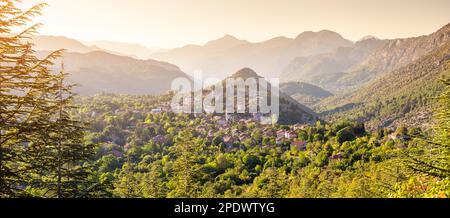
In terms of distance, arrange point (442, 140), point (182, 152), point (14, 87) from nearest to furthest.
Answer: point (14, 87), point (442, 140), point (182, 152)

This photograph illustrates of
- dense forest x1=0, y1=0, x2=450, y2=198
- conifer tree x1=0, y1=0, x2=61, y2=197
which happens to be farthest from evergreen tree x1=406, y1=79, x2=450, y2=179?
conifer tree x1=0, y1=0, x2=61, y2=197

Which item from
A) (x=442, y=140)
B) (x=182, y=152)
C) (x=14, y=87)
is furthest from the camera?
(x=182, y=152)

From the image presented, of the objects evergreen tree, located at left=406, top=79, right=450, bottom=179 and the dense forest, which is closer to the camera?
the dense forest

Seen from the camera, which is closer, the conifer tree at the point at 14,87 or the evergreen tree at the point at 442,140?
the conifer tree at the point at 14,87

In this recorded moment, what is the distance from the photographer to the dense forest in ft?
33.2

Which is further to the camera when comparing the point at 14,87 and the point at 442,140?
the point at 442,140

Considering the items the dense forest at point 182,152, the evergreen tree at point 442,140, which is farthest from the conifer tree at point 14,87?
the evergreen tree at point 442,140

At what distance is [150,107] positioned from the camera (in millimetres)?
112125

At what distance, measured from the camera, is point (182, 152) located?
73.7ft

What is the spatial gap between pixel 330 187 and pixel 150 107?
85655 millimetres

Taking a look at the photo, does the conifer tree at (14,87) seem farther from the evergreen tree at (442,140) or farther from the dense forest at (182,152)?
the evergreen tree at (442,140)

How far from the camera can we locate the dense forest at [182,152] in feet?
33.2

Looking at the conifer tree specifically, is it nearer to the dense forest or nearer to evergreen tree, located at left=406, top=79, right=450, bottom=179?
the dense forest
